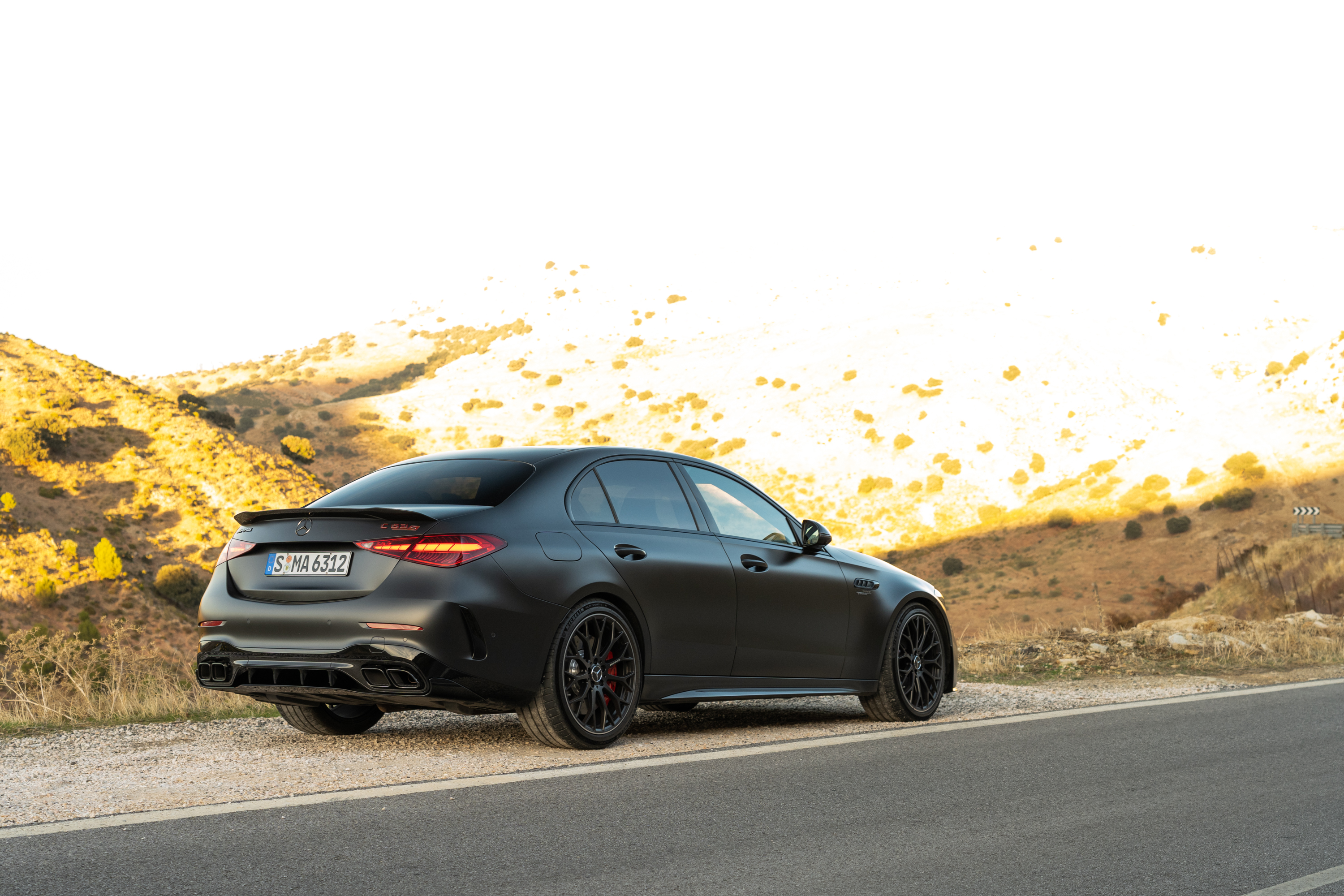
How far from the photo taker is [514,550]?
5.86 m

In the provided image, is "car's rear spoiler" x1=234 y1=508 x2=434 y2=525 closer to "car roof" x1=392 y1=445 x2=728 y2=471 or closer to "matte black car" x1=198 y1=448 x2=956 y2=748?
"matte black car" x1=198 y1=448 x2=956 y2=748

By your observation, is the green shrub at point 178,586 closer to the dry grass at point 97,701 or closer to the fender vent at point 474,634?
the dry grass at point 97,701

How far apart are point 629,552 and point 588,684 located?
0.75 m

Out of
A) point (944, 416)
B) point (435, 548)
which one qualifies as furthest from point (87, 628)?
point (944, 416)

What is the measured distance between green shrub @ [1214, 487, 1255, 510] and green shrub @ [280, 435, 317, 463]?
46730mm

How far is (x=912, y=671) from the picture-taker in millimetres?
8117

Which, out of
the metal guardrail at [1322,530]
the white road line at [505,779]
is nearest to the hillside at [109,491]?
the white road line at [505,779]

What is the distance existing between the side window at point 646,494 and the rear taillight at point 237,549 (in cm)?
194

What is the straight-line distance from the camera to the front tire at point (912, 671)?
7.92 metres

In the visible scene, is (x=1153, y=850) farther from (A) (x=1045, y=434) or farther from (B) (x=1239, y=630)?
(A) (x=1045, y=434)

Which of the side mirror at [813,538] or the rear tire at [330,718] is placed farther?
the side mirror at [813,538]

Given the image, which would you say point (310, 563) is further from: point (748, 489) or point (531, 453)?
point (748, 489)

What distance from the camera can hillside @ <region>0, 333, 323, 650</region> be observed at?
35031 millimetres

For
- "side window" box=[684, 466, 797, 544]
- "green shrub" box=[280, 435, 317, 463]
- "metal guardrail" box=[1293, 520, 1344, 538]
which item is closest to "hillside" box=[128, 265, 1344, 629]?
"green shrub" box=[280, 435, 317, 463]
